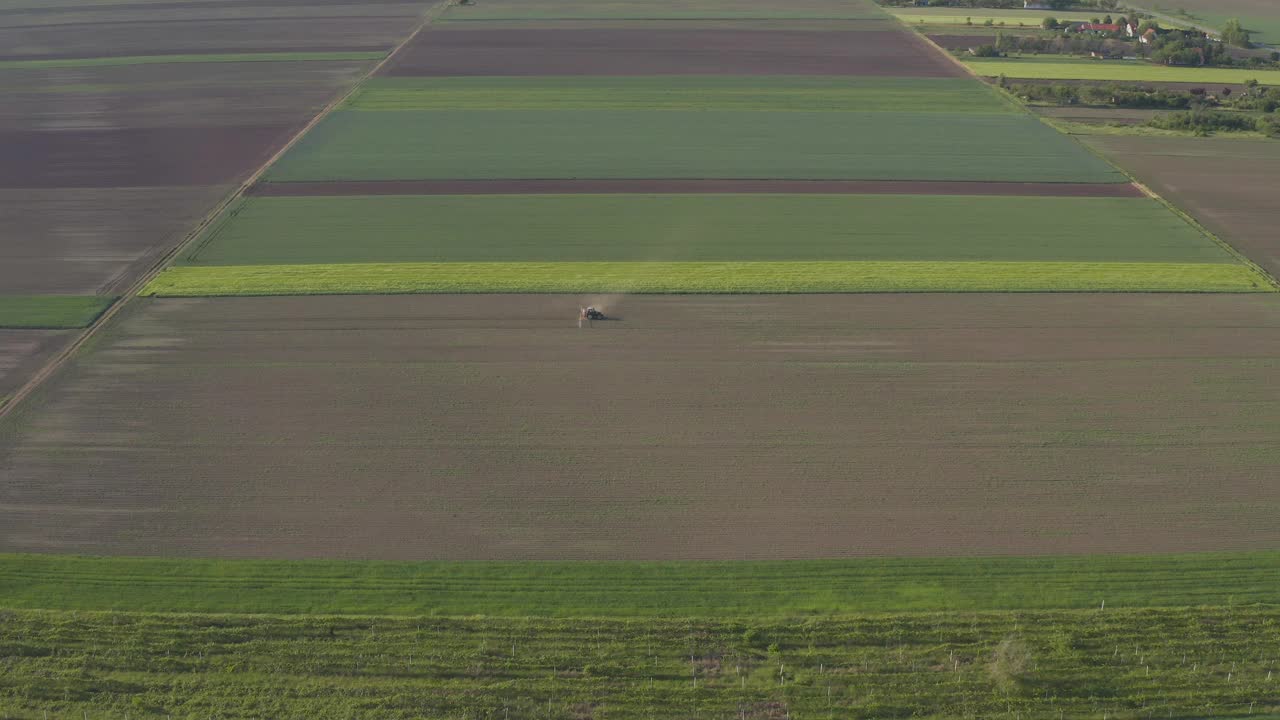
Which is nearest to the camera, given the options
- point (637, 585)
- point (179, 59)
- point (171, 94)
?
point (637, 585)

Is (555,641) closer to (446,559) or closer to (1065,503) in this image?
(446,559)

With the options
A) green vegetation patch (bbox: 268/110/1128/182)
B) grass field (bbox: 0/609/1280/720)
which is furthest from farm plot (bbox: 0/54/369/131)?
grass field (bbox: 0/609/1280/720)

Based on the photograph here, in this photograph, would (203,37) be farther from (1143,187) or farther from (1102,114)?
(1143,187)

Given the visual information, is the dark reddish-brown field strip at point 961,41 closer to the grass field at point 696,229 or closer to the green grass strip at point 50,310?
the grass field at point 696,229

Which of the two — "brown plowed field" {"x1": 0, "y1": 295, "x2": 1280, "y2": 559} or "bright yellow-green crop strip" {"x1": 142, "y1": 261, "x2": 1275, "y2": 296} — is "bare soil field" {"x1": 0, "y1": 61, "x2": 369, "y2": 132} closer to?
"bright yellow-green crop strip" {"x1": 142, "y1": 261, "x2": 1275, "y2": 296}

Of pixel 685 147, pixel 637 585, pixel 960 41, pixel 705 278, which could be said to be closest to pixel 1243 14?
pixel 960 41

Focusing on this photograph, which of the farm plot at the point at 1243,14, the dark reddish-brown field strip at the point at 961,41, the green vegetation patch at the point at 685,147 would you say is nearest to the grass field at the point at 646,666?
the green vegetation patch at the point at 685,147
